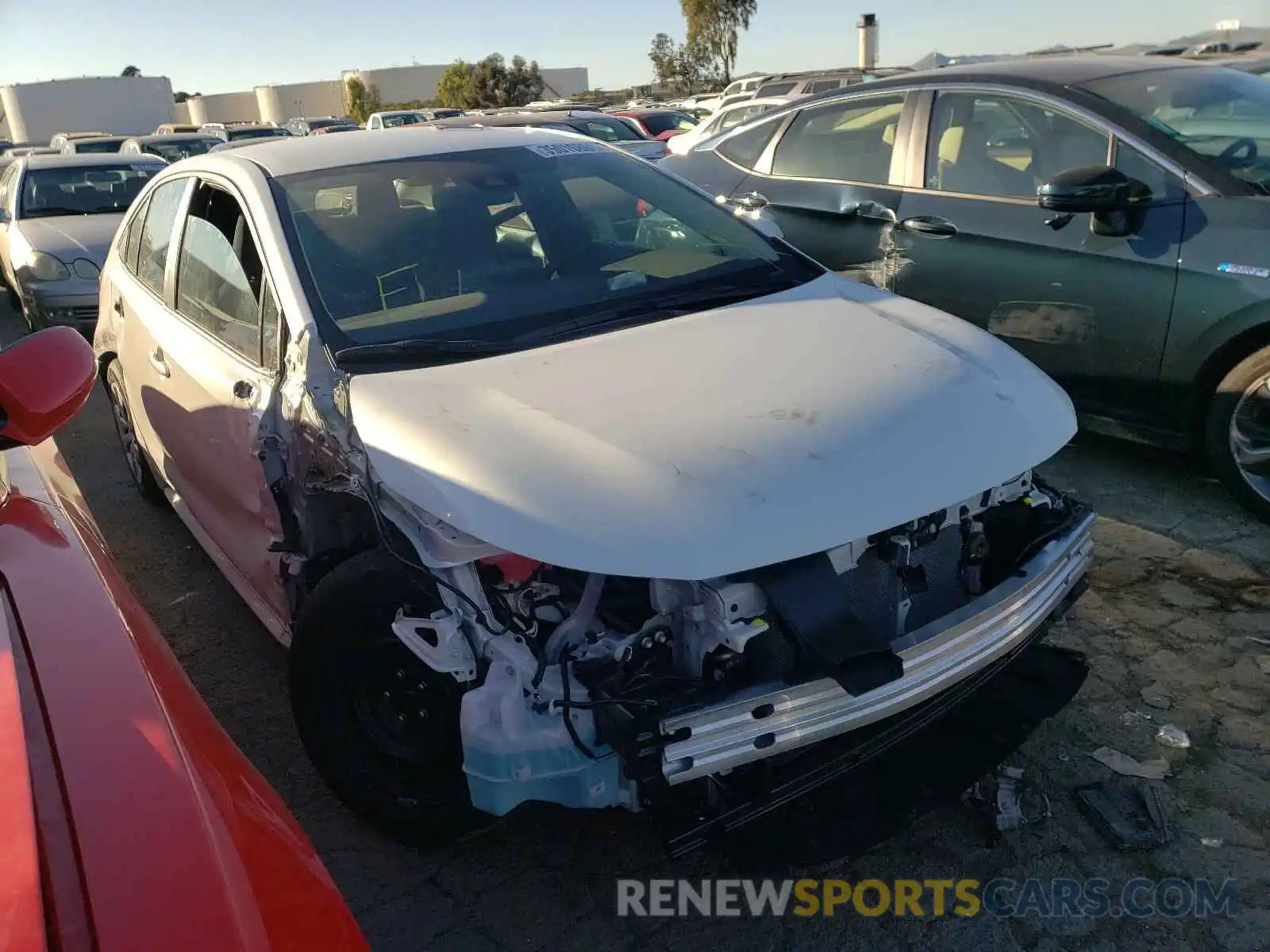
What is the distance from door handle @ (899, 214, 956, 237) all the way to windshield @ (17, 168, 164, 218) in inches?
300

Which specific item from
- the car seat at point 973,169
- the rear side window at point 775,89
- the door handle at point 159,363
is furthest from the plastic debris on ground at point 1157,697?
the rear side window at point 775,89

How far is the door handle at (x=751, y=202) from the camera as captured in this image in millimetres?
5555

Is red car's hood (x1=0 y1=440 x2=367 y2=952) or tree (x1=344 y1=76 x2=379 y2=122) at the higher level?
tree (x1=344 y1=76 x2=379 y2=122)

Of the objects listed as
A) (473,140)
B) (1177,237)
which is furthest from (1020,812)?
(473,140)

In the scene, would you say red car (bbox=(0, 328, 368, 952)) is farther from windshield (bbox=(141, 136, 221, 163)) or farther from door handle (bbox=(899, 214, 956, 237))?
windshield (bbox=(141, 136, 221, 163))

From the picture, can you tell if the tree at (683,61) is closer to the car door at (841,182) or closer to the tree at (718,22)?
the tree at (718,22)

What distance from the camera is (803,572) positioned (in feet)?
6.78

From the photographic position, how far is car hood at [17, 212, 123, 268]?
27.2ft

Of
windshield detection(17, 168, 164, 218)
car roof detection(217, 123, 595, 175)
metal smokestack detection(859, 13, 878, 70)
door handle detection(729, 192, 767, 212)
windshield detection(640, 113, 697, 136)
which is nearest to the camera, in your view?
car roof detection(217, 123, 595, 175)

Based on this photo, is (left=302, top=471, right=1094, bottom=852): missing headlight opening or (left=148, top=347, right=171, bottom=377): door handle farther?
(left=148, top=347, right=171, bottom=377): door handle

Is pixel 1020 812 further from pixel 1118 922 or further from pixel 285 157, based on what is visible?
pixel 285 157

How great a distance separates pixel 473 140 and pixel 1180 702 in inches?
121

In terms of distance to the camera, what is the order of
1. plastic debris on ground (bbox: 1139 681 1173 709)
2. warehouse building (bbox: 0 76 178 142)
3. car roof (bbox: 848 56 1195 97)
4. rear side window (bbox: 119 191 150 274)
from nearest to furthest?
1. plastic debris on ground (bbox: 1139 681 1173 709)
2. rear side window (bbox: 119 191 150 274)
3. car roof (bbox: 848 56 1195 97)
4. warehouse building (bbox: 0 76 178 142)

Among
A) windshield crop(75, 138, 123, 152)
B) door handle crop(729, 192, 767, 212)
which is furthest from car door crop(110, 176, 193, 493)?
windshield crop(75, 138, 123, 152)
